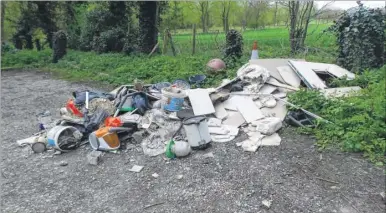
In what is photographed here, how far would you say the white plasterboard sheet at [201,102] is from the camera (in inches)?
202

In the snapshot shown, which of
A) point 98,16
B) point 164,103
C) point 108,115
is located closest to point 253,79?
point 164,103

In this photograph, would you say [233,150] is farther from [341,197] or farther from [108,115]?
[108,115]

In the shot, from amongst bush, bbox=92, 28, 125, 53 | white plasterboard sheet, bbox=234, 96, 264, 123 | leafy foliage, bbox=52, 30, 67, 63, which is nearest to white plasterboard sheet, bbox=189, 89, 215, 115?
white plasterboard sheet, bbox=234, 96, 264, 123

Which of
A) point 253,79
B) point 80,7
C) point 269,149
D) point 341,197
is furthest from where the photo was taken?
point 80,7

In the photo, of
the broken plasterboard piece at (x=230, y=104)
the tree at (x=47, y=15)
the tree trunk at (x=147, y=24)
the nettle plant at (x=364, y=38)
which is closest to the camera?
the broken plasterboard piece at (x=230, y=104)

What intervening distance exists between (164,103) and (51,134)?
6.20 ft

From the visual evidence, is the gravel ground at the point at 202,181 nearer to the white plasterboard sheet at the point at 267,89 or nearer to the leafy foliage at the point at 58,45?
the white plasterboard sheet at the point at 267,89

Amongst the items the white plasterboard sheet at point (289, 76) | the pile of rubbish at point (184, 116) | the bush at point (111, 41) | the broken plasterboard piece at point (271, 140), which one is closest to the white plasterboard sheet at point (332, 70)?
the pile of rubbish at point (184, 116)

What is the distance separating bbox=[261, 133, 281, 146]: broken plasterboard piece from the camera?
436 centimetres

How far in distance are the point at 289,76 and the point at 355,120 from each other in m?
2.23

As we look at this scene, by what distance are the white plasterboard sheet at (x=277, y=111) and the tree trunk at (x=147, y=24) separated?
864 cm

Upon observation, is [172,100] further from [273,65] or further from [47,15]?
[47,15]

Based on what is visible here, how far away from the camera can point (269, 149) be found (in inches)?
167

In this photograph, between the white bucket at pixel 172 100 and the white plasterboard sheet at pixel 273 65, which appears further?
the white plasterboard sheet at pixel 273 65
